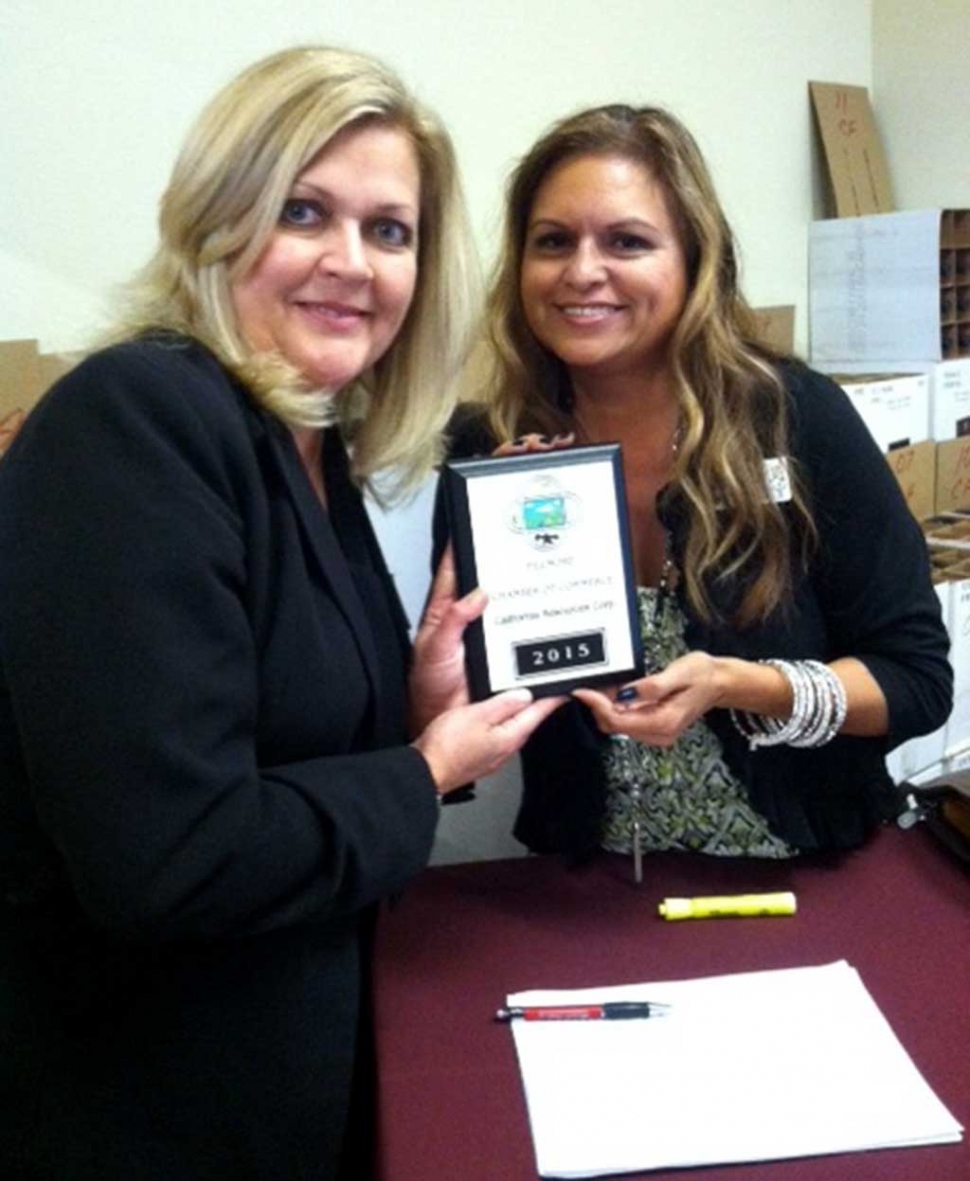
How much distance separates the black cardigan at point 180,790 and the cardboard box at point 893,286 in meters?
1.91

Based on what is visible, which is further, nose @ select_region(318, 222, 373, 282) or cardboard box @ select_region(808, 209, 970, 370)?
cardboard box @ select_region(808, 209, 970, 370)

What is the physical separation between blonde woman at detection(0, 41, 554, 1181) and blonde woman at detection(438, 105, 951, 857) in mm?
225

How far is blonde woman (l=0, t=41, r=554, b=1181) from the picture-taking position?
2.57 ft

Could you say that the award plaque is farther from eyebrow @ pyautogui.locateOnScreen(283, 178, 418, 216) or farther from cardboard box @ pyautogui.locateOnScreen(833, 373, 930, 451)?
cardboard box @ pyautogui.locateOnScreen(833, 373, 930, 451)

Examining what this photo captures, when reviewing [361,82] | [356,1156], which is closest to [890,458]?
[361,82]

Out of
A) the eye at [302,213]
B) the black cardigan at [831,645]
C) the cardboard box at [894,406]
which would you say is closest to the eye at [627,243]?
the black cardigan at [831,645]

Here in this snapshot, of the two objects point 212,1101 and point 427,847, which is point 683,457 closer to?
point 427,847

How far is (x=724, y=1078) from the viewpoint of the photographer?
0.89 metres

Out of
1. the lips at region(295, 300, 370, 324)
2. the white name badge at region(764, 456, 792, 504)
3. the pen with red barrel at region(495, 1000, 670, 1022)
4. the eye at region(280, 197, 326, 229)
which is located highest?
the eye at region(280, 197, 326, 229)

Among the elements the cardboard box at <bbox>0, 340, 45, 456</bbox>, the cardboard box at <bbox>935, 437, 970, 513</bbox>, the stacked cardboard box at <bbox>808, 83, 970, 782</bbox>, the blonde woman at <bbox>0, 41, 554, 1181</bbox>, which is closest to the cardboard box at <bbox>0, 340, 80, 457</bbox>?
the cardboard box at <bbox>0, 340, 45, 456</bbox>

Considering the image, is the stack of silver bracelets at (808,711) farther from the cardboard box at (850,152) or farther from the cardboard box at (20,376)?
the cardboard box at (850,152)

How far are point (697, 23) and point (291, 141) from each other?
193cm

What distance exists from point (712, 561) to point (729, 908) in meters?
0.39

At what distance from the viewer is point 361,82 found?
1.01 metres
